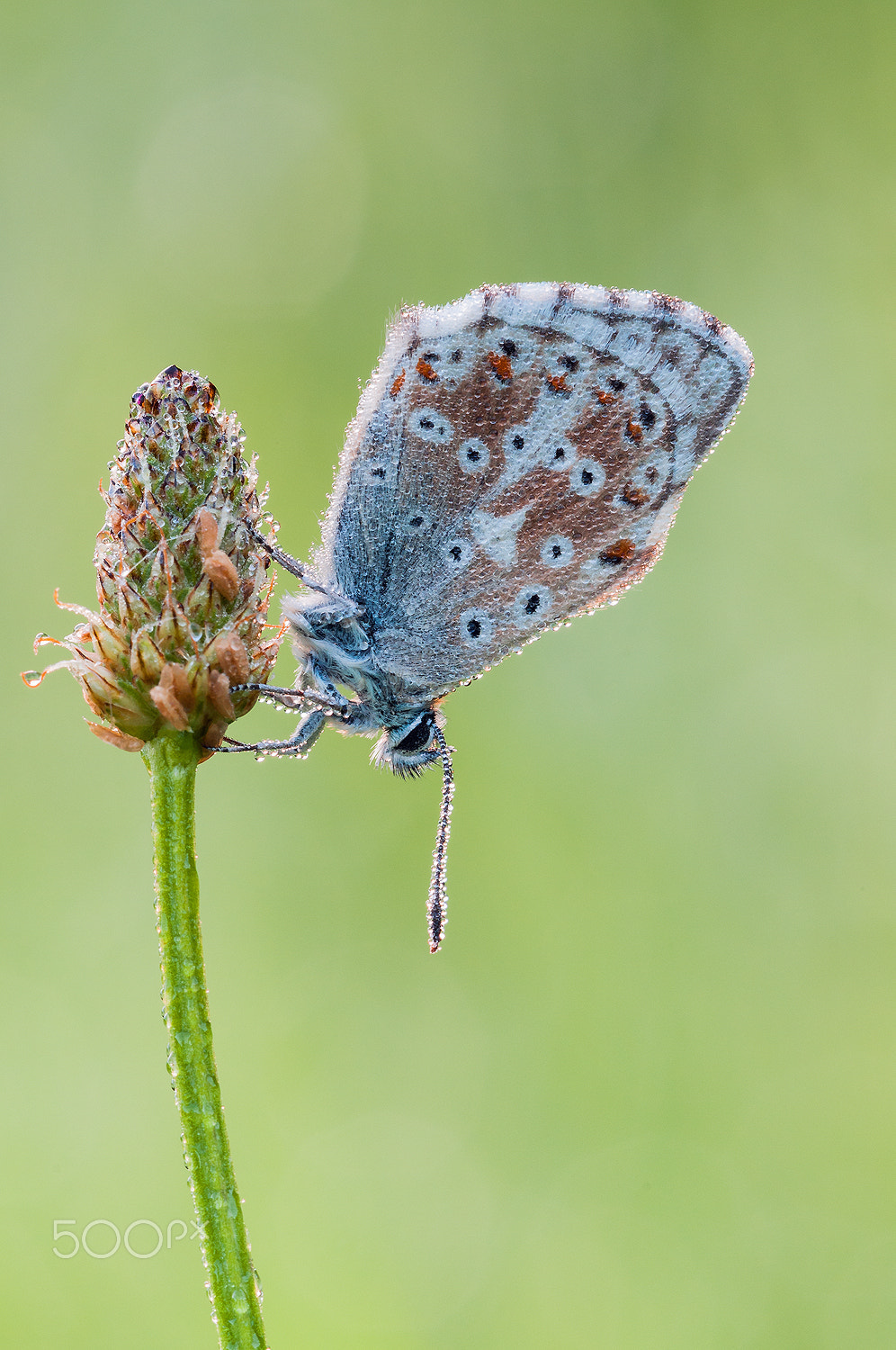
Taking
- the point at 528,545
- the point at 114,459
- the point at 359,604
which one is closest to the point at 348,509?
the point at 359,604

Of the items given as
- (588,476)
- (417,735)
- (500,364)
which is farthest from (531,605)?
(500,364)

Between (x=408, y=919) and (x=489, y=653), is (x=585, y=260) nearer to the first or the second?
(x=408, y=919)

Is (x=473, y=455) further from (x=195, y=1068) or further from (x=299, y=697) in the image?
(x=195, y=1068)

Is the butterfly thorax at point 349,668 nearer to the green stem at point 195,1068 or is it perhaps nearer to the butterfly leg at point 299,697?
the butterfly leg at point 299,697

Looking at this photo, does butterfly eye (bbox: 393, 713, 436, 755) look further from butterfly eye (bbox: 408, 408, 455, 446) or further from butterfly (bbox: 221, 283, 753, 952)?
butterfly eye (bbox: 408, 408, 455, 446)

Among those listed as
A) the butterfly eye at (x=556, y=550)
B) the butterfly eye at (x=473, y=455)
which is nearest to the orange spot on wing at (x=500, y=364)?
the butterfly eye at (x=473, y=455)

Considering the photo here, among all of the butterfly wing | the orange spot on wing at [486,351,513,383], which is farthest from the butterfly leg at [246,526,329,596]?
the orange spot on wing at [486,351,513,383]
